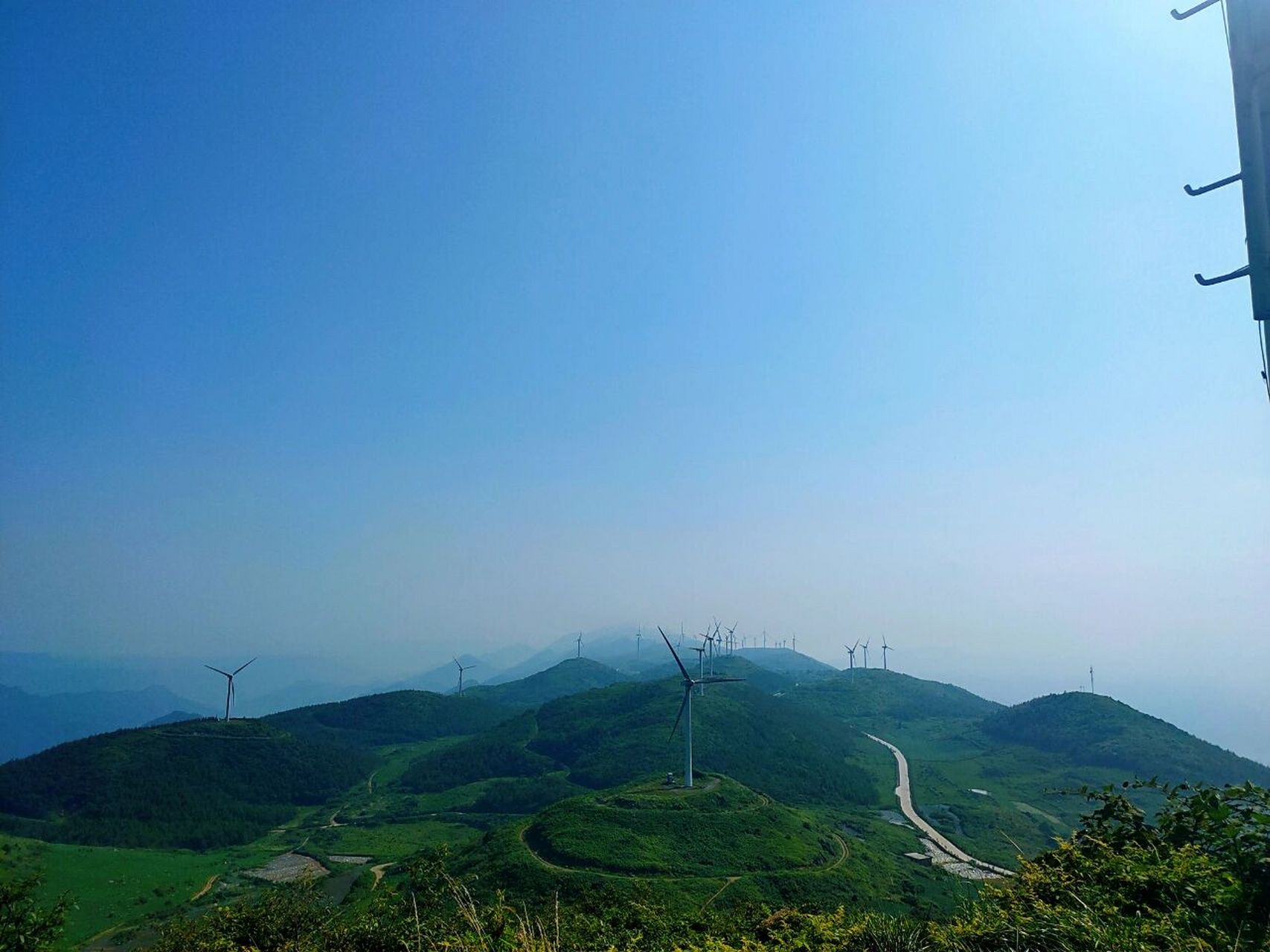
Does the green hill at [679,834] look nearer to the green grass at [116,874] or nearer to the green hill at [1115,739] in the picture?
the green grass at [116,874]

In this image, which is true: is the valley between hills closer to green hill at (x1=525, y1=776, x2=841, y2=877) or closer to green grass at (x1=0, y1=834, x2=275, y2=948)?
green hill at (x1=525, y1=776, x2=841, y2=877)

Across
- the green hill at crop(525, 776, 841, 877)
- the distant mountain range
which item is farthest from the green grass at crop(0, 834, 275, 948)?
the green hill at crop(525, 776, 841, 877)

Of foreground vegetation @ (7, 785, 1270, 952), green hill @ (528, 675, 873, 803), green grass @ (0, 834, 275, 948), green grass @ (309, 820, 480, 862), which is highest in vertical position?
foreground vegetation @ (7, 785, 1270, 952)

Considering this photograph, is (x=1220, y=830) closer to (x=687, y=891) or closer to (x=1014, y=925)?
(x=1014, y=925)

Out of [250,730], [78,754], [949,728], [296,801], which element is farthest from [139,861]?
[949,728]

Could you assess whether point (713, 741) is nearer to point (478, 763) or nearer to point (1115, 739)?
point (478, 763)

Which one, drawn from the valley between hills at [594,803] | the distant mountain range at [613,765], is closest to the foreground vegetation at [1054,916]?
the valley between hills at [594,803]
